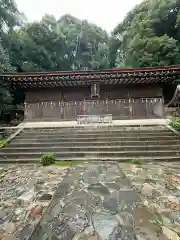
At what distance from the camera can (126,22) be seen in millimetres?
26453

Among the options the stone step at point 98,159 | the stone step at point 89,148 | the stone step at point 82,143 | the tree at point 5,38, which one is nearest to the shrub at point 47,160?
the stone step at point 98,159

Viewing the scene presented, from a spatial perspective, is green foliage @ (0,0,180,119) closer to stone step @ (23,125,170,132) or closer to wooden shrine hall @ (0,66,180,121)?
wooden shrine hall @ (0,66,180,121)

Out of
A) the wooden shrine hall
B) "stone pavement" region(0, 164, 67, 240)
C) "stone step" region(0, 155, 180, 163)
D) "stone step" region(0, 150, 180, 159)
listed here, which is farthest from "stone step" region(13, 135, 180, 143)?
the wooden shrine hall

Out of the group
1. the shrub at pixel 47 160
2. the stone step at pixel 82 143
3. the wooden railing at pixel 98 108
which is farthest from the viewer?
the wooden railing at pixel 98 108

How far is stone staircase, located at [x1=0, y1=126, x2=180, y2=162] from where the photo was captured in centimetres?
872

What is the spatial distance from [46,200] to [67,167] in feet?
9.39

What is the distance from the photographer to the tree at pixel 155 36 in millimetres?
18047

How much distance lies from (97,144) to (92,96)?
17.7 feet

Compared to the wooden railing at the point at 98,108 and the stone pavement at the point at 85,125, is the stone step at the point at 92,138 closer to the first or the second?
the stone pavement at the point at 85,125

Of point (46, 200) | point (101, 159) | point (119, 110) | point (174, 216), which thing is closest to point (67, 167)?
point (101, 159)

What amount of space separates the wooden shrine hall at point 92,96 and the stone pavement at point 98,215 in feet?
30.6

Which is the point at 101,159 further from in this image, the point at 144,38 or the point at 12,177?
the point at 144,38

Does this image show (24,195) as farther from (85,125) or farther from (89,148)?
(85,125)

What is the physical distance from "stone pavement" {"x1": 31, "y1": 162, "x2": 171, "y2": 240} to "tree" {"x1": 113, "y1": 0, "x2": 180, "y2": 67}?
50.1ft
